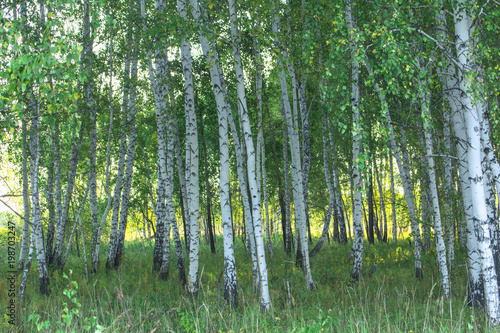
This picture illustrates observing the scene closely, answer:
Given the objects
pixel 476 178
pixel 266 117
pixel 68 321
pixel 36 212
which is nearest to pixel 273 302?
pixel 476 178

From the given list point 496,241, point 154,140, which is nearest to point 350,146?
point 154,140

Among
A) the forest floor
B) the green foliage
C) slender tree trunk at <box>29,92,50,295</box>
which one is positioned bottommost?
the forest floor

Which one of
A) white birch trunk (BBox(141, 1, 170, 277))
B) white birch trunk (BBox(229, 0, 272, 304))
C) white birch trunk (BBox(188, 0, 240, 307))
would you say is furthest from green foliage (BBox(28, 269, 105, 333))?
white birch trunk (BBox(141, 1, 170, 277))

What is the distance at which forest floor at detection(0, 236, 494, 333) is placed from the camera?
511cm

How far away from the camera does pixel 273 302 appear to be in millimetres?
7000

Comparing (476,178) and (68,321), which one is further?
(476,178)

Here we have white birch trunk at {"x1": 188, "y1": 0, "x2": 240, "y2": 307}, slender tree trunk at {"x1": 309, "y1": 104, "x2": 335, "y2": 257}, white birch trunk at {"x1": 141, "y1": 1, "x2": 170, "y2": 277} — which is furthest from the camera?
slender tree trunk at {"x1": 309, "y1": 104, "x2": 335, "y2": 257}

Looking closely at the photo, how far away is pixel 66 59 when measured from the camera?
13.3 feet

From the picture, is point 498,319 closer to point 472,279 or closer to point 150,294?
point 472,279

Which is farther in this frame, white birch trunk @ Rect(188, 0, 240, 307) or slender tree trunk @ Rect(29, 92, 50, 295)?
slender tree trunk @ Rect(29, 92, 50, 295)

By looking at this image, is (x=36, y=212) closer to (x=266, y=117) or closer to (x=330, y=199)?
(x=266, y=117)

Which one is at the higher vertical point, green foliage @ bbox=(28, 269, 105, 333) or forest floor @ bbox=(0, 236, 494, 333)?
green foliage @ bbox=(28, 269, 105, 333)

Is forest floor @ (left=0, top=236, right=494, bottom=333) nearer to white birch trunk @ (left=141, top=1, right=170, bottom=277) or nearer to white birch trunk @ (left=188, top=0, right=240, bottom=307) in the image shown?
white birch trunk @ (left=188, top=0, right=240, bottom=307)

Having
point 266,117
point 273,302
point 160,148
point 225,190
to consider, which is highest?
point 266,117
